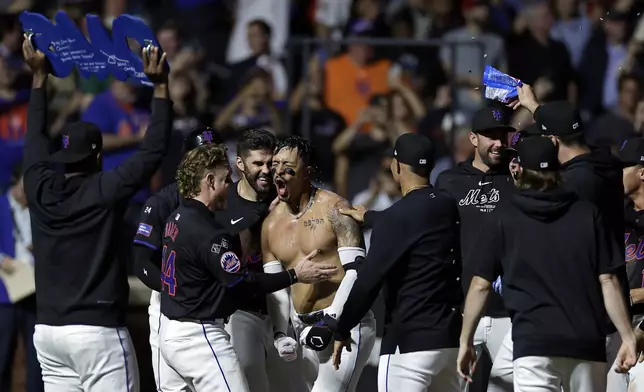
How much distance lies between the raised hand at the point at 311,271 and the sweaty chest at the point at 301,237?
1.46 feet

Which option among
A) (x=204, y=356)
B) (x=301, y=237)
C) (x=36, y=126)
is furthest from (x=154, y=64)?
(x=204, y=356)

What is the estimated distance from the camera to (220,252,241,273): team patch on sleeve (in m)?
7.03

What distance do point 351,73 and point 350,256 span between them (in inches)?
233

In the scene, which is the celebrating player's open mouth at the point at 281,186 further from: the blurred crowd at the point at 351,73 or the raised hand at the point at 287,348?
the blurred crowd at the point at 351,73

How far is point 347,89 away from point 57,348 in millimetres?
6507

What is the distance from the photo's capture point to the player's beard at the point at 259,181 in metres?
8.21

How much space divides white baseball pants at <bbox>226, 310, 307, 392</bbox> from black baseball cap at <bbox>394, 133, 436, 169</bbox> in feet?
5.24

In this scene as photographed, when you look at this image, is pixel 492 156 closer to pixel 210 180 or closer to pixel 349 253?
pixel 349 253

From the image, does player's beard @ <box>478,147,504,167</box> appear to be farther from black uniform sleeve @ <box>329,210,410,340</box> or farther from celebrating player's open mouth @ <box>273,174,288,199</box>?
black uniform sleeve @ <box>329,210,410,340</box>

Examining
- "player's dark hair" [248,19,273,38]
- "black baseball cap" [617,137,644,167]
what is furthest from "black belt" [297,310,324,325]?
"player's dark hair" [248,19,273,38]

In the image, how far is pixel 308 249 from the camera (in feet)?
26.2

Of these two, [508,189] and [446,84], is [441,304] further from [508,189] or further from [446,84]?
[446,84]

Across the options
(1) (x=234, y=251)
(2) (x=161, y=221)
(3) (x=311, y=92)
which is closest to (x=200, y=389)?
(1) (x=234, y=251)

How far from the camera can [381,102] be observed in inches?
524
